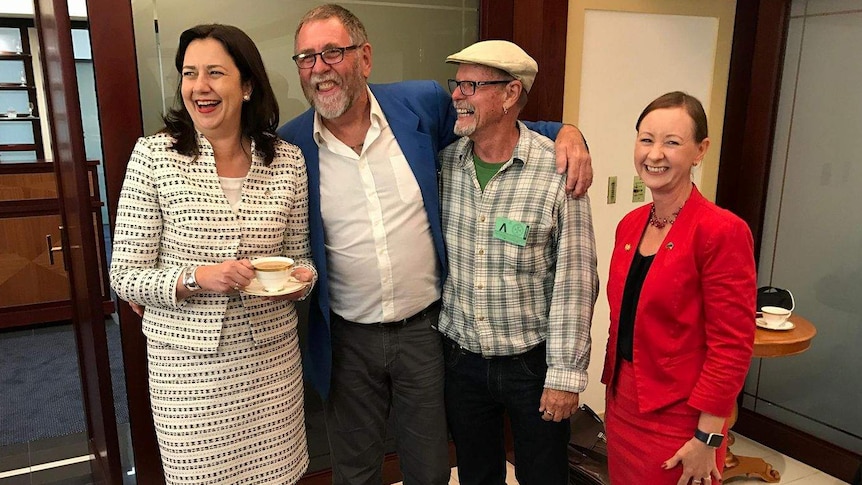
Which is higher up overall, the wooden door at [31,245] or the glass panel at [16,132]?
the glass panel at [16,132]

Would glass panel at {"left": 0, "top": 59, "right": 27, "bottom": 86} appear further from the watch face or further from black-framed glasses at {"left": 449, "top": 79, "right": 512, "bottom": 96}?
the watch face

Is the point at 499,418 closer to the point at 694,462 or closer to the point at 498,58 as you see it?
the point at 694,462

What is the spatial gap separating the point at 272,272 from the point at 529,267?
0.72m

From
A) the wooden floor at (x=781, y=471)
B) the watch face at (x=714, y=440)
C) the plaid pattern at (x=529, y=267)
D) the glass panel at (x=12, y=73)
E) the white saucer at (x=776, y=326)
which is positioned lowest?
the wooden floor at (x=781, y=471)

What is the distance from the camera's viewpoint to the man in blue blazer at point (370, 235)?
177 centimetres

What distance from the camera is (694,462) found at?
1.49 m

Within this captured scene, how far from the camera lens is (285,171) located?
5.48 ft

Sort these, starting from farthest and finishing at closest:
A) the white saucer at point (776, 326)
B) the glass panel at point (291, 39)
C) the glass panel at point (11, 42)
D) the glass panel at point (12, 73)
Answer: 1. the glass panel at point (12, 73)
2. the glass panel at point (11, 42)
3. the white saucer at point (776, 326)
4. the glass panel at point (291, 39)

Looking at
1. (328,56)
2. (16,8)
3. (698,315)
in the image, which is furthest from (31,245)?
(698,315)

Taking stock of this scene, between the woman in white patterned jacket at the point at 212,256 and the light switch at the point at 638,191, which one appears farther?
the light switch at the point at 638,191

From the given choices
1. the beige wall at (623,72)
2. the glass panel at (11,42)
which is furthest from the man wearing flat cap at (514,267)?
the glass panel at (11,42)

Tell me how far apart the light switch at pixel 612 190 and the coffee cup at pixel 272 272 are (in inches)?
78.0

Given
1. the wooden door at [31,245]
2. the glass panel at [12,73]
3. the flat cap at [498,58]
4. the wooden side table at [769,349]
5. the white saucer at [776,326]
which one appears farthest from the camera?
the glass panel at [12,73]

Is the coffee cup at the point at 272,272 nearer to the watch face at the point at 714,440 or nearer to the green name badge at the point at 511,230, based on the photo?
the green name badge at the point at 511,230
